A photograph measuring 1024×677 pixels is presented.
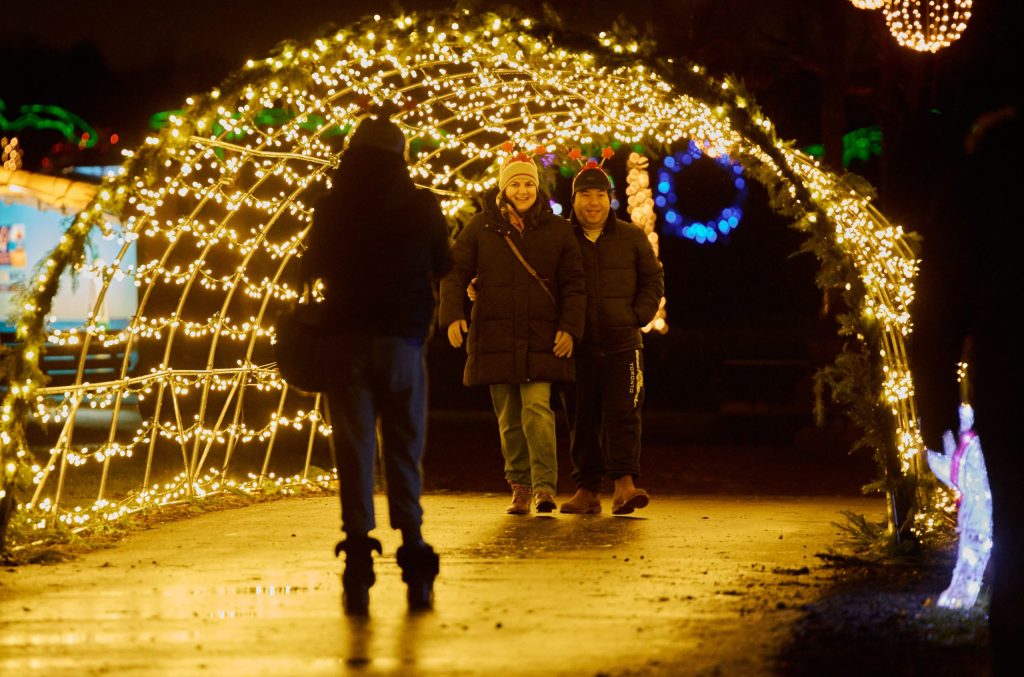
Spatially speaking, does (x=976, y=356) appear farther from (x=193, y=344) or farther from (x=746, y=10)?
(x=193, y=344)

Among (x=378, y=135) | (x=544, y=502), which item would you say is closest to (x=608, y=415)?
(x=544, y=502)

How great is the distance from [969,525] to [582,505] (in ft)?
11.6

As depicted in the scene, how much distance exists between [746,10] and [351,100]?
8662 mm

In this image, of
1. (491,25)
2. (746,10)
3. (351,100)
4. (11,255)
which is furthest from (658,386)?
(491,25)

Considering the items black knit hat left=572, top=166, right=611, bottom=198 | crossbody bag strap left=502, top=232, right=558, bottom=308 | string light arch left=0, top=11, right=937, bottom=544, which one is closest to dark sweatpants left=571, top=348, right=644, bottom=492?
crossbody bag strap left=502, top=232, right=558, bottom=308

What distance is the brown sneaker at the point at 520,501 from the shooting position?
27.8 ft

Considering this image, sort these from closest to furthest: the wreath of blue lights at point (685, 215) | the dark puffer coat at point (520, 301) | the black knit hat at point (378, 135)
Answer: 1. the black knit hat at point (378, 135)
2. the dark puffer coat at point (520, 301)
3. the wreath of blue lights at point (685, 215)

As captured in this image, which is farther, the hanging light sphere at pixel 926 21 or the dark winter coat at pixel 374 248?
the hanging light sphere at pixel 926 21

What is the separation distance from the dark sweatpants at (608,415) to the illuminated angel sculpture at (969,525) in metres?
3.22

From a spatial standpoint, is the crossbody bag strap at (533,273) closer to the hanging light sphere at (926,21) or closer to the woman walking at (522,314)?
the woman walking at (522,314)

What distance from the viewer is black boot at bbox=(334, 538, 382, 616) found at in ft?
17.4

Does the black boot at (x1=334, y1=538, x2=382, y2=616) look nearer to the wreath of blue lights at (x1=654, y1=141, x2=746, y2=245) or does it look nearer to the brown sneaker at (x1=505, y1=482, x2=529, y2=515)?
the brown sneaker at (x1=505, y1=482, x2=529, y2=515)

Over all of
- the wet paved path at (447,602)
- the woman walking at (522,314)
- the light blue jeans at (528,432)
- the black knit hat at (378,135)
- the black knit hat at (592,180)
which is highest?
the black knit hat at (592,180)

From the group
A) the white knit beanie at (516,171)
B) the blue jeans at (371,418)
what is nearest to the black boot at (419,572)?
the blue jeans at (371,418)
